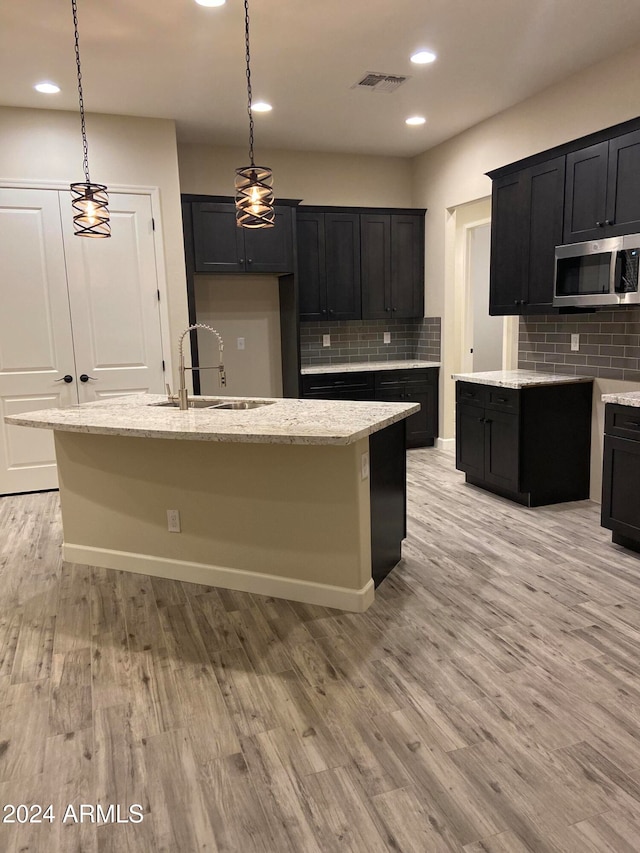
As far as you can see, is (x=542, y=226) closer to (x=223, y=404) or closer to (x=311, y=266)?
(x=311, y=266)

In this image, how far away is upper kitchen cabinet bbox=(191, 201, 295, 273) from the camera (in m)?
5.49

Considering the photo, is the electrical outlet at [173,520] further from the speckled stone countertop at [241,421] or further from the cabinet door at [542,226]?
the cabinet door at [542,226]

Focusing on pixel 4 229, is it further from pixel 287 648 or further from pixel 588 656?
pixel 588 656

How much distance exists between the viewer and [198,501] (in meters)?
3.16

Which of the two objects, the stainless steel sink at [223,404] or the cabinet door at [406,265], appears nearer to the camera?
the stainless steel sink at [223,404]

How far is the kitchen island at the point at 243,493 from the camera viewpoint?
9.11 ft

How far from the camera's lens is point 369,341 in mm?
6719

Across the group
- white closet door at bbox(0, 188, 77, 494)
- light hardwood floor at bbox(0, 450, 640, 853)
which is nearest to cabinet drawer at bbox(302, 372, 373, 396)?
white closet door at bbox(0, 188, 77, 494)

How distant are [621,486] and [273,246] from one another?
370 centimetres

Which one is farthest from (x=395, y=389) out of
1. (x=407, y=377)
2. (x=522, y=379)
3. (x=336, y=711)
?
(x=336, y=711)

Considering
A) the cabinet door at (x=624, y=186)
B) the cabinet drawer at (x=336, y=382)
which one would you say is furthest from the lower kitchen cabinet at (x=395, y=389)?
the cabinet door at (x=624, y=186)

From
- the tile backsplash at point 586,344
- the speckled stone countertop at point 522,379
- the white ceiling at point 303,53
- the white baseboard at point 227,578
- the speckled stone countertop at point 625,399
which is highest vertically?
the white ceiling at point 303,53

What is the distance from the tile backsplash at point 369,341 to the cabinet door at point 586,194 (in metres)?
2.39

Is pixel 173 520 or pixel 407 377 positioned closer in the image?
pixel 173 520
